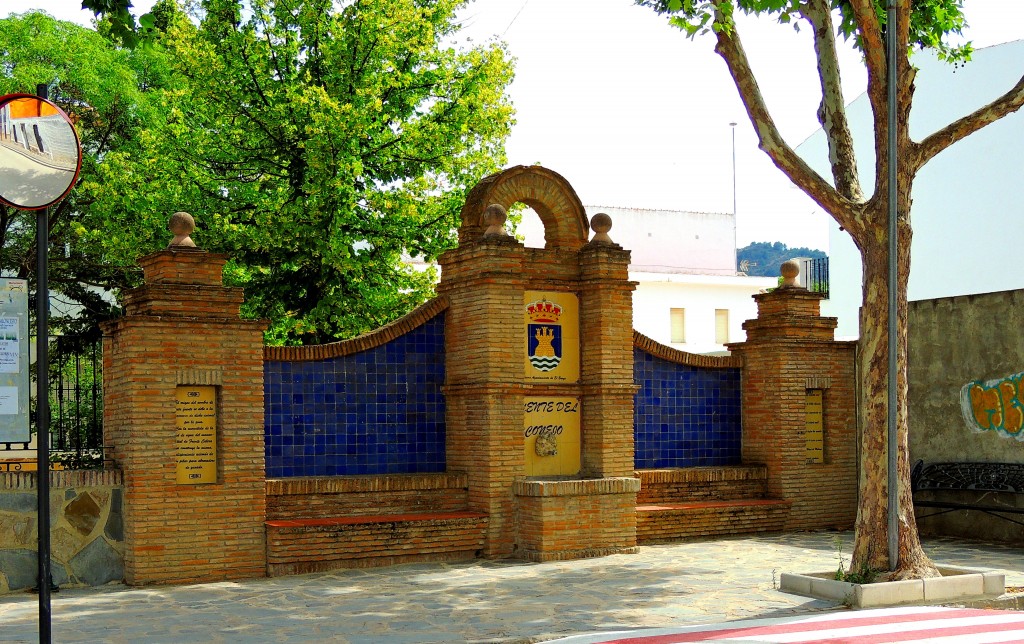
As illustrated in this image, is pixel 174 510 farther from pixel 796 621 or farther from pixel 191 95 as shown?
pixel 191 95

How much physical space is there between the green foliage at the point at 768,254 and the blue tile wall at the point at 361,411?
8359 cm

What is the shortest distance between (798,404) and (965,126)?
6.02 meters

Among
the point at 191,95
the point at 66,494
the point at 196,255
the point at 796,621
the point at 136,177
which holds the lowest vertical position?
the point at 796,621

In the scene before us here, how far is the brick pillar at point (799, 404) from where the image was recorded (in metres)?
16.6

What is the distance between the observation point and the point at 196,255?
12.6 metres

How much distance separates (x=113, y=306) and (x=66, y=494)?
1253 centimetres

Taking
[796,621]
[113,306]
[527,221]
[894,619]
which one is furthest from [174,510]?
[527,221]

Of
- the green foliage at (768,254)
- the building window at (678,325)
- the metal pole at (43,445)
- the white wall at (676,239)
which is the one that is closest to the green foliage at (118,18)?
the metal pole at (43,445)

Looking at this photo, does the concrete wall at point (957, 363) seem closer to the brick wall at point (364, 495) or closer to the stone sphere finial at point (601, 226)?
the stone sphere finial at point (601, 226)

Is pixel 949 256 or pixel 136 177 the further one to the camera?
pixel 949 256

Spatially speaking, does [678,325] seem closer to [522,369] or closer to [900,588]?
[522,369]

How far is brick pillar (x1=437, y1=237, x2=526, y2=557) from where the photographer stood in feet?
45.4

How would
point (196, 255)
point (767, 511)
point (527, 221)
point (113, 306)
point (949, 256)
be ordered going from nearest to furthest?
point (196, 255)
point (767, 511)
point (113, 306)
point (949, 256)
point (527, 221)

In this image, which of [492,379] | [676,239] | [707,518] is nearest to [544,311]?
[492,379]
